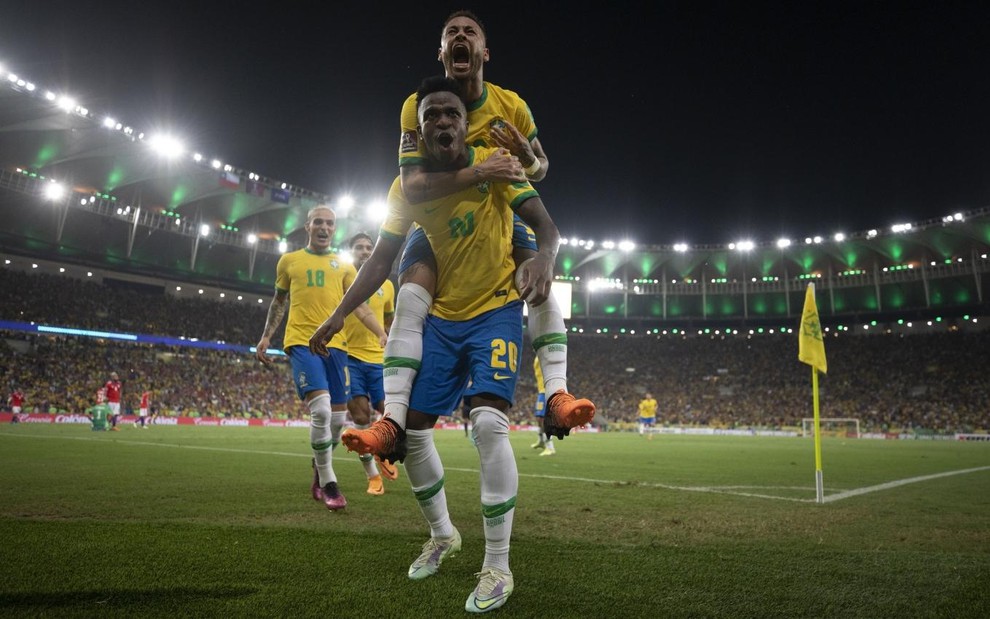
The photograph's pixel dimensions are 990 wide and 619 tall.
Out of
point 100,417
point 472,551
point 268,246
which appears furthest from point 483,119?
point 268,246

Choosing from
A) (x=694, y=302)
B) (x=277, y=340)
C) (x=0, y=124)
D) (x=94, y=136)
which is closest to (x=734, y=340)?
(x=694, y=302)

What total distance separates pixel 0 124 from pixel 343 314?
38.9 m

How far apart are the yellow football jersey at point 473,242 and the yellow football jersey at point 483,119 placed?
5.7 inches

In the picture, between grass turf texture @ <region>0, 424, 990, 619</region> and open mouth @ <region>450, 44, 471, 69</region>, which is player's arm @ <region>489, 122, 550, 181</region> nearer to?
open mouth @ <region>450, 44, 471, 69</region>

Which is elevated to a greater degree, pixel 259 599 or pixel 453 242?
pixel 453 242

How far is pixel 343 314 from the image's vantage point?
3.59 metres

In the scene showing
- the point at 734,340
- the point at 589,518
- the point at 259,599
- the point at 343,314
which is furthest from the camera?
the point at 734,340

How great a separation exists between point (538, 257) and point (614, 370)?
55.4 m

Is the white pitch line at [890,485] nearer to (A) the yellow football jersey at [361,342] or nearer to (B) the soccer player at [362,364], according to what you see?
(B) the soccer player at [362,364]

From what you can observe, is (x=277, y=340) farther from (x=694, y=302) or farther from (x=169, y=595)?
(x=169, y=595)

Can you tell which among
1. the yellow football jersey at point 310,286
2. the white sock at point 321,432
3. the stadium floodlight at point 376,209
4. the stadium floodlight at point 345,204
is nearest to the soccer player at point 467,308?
the white sock at point 321,432

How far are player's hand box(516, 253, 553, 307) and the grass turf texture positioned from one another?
4.55 feet

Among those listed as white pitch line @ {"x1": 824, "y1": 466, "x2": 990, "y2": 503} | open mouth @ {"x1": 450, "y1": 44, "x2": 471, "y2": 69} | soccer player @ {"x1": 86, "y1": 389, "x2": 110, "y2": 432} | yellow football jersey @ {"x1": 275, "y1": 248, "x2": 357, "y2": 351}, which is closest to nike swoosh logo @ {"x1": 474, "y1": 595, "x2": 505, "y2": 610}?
open mouth @ {"x1": 450, "y1": 44, "x2": 471, "y2": 69}

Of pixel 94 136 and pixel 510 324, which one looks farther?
pixel 94 136
